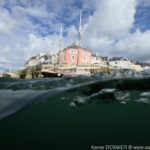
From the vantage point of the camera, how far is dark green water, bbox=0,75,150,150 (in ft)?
27.2

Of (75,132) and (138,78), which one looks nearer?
(138,78)

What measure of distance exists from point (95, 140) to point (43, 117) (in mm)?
1925

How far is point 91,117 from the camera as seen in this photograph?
32.2 feet

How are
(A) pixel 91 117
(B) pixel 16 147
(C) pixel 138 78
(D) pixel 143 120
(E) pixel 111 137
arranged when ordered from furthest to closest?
(A) pixel 91 117 → (D) pixel 143 120 → (E) pixel 111 137 → (B) pixel 16 147 → (C) pixel 138 78

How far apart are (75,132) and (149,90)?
2511mm

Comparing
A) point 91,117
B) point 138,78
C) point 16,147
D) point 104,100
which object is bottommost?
point 16,147

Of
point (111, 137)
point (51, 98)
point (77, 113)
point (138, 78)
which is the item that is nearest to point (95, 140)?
point (111, 137)

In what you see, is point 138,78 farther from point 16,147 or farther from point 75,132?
point 16,147

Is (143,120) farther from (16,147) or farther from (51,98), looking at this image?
(16,147)

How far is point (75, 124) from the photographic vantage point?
31.0ft

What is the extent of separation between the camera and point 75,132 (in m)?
8.76

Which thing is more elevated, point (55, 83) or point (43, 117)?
point (55, 83)

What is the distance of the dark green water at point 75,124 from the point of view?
8.28m

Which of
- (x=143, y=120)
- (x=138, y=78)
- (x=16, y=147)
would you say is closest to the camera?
(x=138, y=78)
